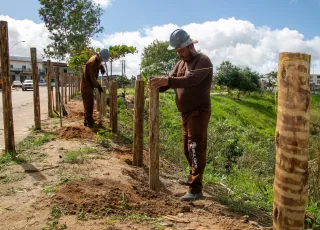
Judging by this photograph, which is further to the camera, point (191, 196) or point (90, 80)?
point (90, 80)

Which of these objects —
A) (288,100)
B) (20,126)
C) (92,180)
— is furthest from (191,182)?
(20,126)

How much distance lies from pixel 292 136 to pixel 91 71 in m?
6.41

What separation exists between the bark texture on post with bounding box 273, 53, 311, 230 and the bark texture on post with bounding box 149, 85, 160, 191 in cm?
211

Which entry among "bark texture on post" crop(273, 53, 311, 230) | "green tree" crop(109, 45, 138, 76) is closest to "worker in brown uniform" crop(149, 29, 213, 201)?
"bark texture on post" crop(273, 53, 311, 230)

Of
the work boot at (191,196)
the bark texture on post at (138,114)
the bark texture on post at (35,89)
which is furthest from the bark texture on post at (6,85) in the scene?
the work boot at (191,196)

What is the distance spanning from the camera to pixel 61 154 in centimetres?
602

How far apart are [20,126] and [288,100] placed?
8354 mm

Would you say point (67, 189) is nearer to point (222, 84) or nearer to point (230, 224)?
point (230, 224)

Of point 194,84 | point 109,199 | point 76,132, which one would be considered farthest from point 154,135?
point 76,132

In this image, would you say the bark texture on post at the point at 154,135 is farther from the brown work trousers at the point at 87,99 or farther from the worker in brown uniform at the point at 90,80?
the brown work trousers at the point at 87,99

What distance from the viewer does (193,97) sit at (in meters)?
4.20

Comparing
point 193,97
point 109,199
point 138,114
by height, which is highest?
point 193,97

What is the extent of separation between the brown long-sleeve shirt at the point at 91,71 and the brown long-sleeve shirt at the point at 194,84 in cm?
412

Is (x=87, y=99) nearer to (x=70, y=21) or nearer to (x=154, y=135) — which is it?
(x=154, y=135)
